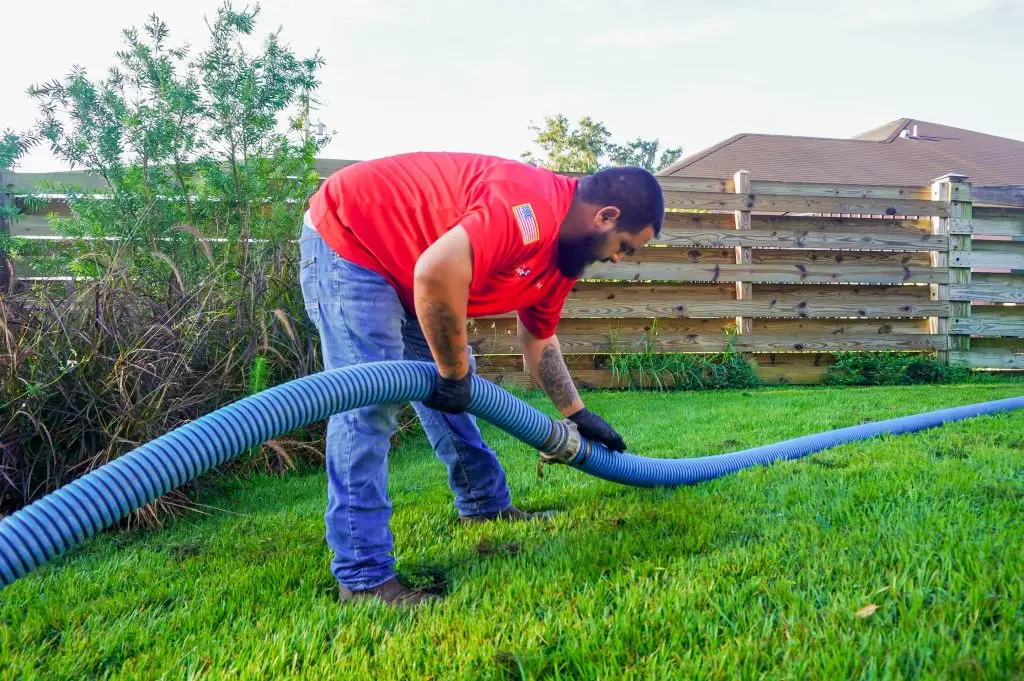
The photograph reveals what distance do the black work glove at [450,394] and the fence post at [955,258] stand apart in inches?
297

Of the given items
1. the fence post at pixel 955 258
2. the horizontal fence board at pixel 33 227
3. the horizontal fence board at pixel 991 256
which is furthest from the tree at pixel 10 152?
the horizontal fence board at pixel 991 256

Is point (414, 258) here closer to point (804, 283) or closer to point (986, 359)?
point (804, 283)

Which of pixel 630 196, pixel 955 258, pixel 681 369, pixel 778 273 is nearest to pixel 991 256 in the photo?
pixel 955 258

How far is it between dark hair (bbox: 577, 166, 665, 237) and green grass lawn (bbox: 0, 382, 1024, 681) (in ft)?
3.30

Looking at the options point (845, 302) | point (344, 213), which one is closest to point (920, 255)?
point (845, 302)

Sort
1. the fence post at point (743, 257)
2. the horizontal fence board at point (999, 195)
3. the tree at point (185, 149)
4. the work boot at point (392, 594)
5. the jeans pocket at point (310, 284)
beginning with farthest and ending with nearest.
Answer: the horizontal fence board at point (999, 195) < the fence post at point (743, 257) < the tree at point (185, 149) < the jeans pocket at point (310, 284) < the work boot at point (392, 594)

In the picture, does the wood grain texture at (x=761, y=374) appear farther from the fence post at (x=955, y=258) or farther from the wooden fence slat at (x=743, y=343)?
the fence post at (x=955, y=258)

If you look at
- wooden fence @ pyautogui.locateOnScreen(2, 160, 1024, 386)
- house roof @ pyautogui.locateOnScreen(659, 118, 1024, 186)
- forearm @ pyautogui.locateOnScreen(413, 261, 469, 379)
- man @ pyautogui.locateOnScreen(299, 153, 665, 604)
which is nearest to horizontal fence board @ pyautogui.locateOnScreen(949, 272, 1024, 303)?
wooden fence @ pyautogui.locateOnScreen(2, 160, 1024, 386)

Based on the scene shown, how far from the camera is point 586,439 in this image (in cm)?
240

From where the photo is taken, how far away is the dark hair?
1952mm

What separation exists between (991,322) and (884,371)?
1.67 m

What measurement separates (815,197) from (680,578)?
676cm

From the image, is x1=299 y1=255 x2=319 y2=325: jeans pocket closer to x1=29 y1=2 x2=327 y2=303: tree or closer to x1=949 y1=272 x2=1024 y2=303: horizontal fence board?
x1=29 y1=2 x2=327 y2=303: tree

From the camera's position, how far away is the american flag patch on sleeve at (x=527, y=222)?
175cm
